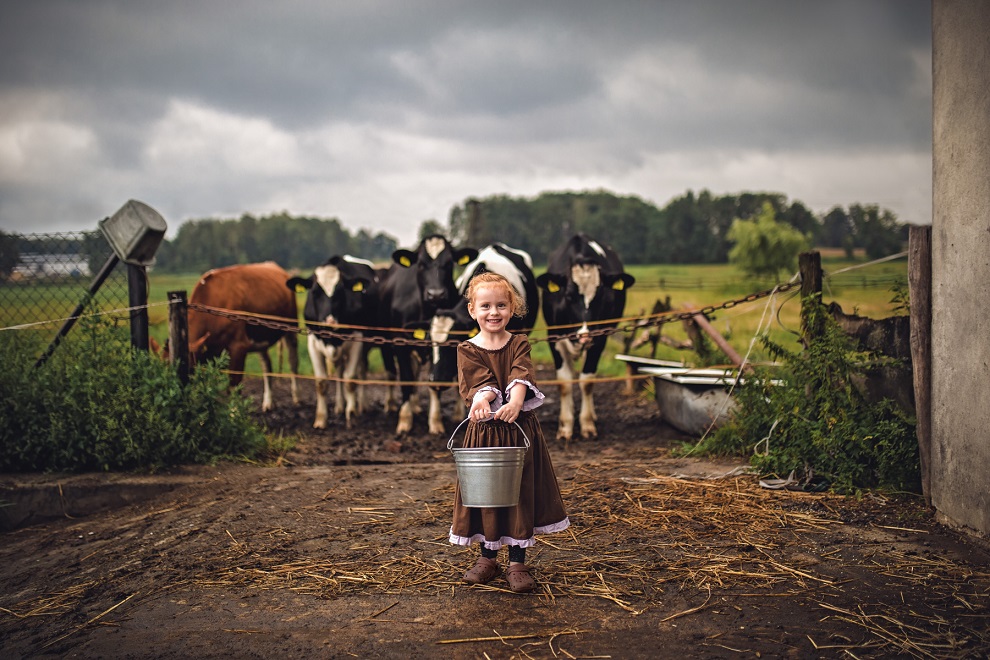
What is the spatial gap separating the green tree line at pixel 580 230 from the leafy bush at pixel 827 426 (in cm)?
2387

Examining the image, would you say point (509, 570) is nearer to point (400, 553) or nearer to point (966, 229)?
point (400, 553)

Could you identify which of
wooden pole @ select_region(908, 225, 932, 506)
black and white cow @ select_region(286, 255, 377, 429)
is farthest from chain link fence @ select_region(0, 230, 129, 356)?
wooden pole @ select_region(908, 225, 932, 506)

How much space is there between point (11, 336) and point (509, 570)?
4840mm

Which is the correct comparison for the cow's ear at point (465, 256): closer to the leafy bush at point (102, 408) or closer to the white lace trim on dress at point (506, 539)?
the leafy bush at point (102, 408)

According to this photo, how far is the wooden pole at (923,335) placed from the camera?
4.83 metres

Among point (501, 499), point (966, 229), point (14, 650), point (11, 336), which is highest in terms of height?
point (966, 229)

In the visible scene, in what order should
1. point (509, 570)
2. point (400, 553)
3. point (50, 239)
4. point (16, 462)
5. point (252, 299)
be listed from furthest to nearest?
point (252, 299)
point (50, 239)
point (16, 462)
point (400, 553)
point (509, 570)

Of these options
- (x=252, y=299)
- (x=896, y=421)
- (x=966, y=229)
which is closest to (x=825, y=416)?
(x=896, y=421)

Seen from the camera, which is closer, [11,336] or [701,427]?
[11,336]

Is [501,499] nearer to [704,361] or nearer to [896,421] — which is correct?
[896,421]

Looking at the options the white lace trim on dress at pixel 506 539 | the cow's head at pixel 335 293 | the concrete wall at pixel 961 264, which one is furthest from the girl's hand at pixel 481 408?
the cow's head at pixel 335 293

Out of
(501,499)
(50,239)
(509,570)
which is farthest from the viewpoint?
(50,239)

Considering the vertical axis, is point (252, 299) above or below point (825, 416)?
above

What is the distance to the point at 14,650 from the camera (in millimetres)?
3342
